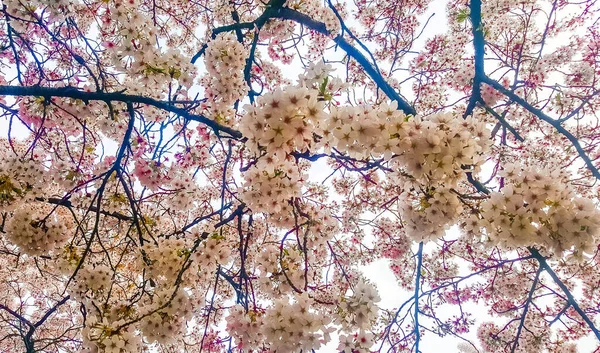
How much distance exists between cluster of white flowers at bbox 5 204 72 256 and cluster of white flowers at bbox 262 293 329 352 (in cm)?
283

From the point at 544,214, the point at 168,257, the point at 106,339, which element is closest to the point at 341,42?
the point at 168,257

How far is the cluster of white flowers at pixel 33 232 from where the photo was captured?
3783 millimetres

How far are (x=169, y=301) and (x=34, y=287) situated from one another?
11754 millimetres

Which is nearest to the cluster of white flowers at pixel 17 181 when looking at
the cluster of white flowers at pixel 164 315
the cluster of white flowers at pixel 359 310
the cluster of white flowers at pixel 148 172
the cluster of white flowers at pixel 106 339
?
the cluster of white flowers at pixel 148 172

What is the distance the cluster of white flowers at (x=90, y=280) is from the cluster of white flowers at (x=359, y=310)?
2.34 m

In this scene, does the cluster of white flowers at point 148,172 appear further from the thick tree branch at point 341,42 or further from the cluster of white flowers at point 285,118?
the cluster of white flowers at point 285,118

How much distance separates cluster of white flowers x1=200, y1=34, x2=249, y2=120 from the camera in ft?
12.2

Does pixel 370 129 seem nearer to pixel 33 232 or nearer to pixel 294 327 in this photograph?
pixel 294 327

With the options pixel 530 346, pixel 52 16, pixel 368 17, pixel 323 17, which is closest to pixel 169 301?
pixel 52 16

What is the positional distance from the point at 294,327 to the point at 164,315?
3.99ft

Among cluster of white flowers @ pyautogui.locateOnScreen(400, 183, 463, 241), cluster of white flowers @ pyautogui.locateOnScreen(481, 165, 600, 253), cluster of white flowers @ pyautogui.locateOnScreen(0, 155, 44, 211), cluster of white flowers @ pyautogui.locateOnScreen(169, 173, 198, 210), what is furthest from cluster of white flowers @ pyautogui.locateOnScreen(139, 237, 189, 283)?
cluster of white flowers @ pyautogui.locateOnScreen(481, 165, 600, 253)

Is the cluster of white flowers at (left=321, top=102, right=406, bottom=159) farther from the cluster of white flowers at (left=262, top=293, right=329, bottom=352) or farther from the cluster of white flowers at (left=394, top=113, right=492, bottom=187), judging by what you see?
the cluster of white flowers at (left=262, top=293, right=329, bottom=352)

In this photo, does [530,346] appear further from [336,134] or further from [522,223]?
[336,134]

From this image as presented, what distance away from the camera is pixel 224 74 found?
149 inches
